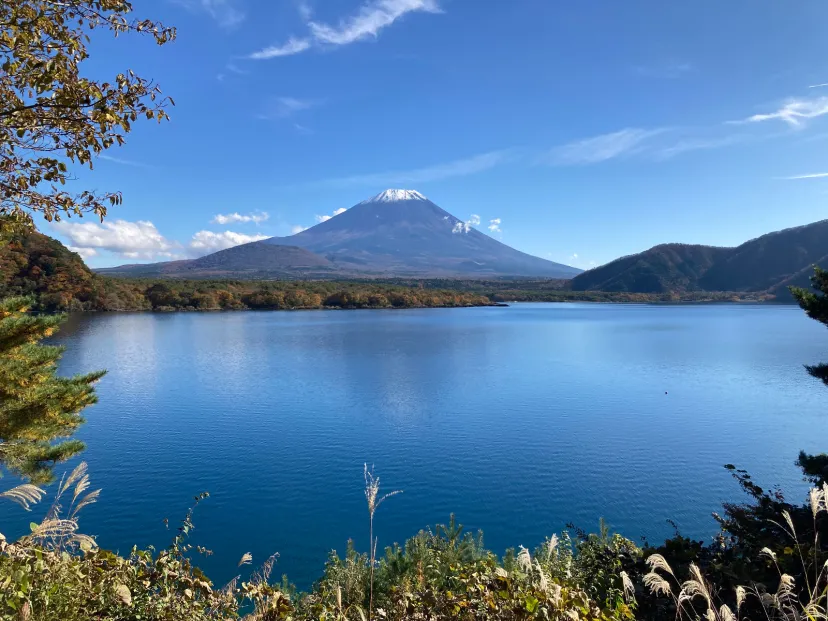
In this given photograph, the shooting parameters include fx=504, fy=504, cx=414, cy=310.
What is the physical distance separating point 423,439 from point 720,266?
16866 centimetres

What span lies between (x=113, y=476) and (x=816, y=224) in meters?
190

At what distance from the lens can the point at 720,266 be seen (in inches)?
6176

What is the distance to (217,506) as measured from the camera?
42.3 feet

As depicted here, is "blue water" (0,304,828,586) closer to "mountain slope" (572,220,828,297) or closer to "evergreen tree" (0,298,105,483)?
"evergreen tree" (0,298,105,483)

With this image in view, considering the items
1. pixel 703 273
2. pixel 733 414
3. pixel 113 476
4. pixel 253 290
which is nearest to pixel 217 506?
pixel 113 476

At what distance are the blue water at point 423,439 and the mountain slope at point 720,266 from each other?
117 m

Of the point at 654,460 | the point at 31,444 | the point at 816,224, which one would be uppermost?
the point at 816,224

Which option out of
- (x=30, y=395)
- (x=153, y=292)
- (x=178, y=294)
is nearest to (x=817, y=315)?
(x=30, y=395)

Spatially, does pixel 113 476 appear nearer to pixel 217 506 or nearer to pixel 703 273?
pixel 217 506

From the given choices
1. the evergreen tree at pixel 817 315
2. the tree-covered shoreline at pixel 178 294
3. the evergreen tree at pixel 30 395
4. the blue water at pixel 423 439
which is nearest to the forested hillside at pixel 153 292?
the tree-covered shoreline at pixel 178 294

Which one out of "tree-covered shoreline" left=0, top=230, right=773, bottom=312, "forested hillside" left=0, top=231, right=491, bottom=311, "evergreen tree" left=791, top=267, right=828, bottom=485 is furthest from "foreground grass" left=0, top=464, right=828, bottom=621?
"forested hillside" left=0, top=231, right=491, bottom=311

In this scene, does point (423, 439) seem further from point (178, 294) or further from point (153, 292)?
point (153, 292)

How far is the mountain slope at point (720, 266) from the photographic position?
464ft

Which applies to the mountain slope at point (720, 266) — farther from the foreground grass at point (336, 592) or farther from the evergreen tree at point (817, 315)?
the foreground grass at point (336, 592)
